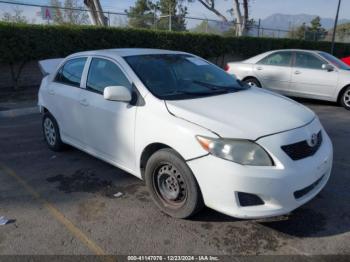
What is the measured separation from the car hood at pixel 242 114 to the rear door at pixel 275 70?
19.2 ft

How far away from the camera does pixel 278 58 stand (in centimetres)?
959

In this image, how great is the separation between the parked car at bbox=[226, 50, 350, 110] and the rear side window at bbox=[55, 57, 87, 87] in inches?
243

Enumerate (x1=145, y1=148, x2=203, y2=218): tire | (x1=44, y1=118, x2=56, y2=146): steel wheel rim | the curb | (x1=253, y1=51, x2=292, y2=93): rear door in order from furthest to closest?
(x1=253, y1=51, x2=292, y2=93): rear door < the curb < (x1=44, y1=118, x2=56, y2=146): steel wheel rim < (x1=145, y1=148, x2=203, y2=218): tire

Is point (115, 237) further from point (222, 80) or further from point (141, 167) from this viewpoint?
point (222, 80)

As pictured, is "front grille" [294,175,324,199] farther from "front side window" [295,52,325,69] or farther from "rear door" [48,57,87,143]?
"front side window" [295,52,325,69]

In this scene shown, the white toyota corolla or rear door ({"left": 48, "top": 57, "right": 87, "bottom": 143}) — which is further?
rear door ({"left": 48, "top": 57, "right": 87, "bottom": 143})

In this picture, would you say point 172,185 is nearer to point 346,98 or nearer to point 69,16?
point 346,98

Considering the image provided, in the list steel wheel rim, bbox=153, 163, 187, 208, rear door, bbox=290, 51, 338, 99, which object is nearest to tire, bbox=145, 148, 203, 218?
steel wheel rim, bbox=153, 163, 187, 208

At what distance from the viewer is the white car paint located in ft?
28.1

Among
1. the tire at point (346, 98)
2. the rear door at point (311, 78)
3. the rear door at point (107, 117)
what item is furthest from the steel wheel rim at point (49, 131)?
the tire at point (346, 98)

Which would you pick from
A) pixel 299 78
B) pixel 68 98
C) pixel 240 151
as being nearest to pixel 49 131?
pixel 68 98

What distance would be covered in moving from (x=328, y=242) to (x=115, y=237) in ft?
6.15

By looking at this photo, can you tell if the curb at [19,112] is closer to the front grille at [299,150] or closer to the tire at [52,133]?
the tire at [52,133]

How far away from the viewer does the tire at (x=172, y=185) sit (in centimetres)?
309
